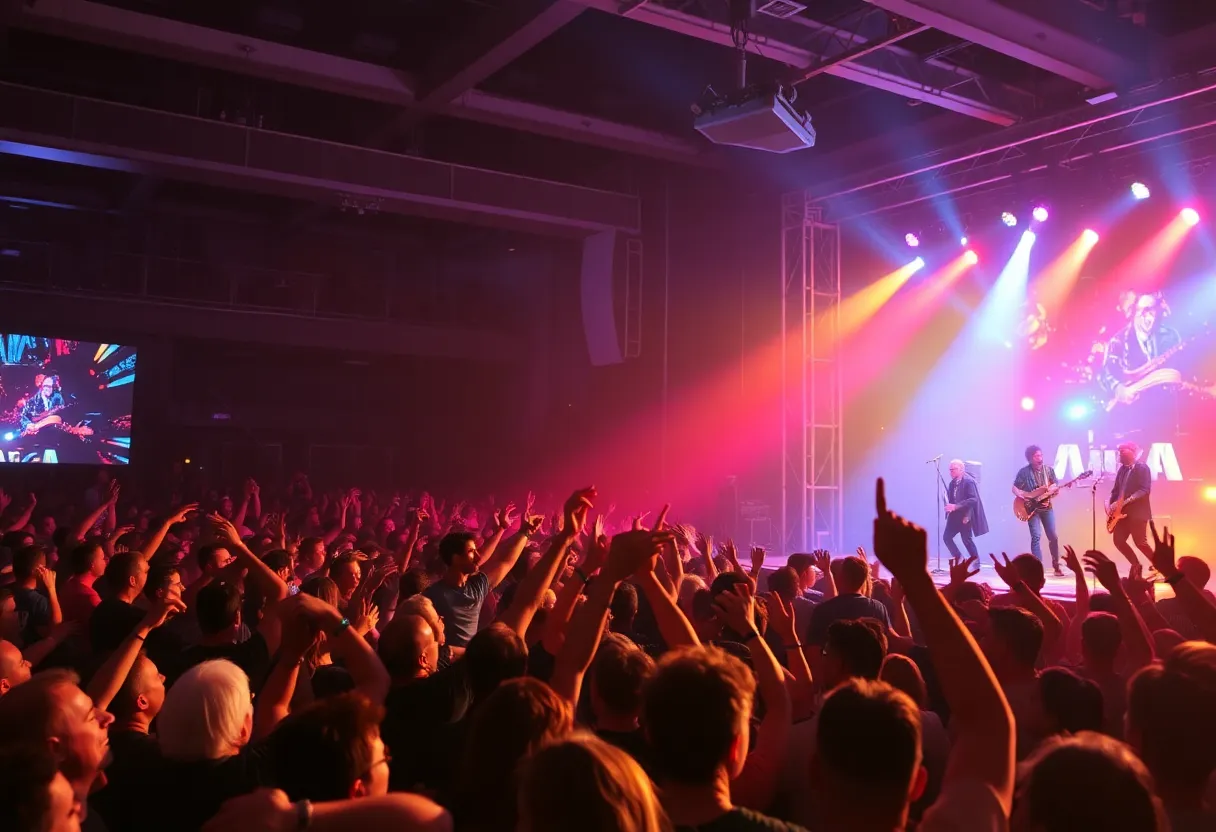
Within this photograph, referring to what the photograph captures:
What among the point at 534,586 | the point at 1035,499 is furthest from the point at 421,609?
the point at 1035,499

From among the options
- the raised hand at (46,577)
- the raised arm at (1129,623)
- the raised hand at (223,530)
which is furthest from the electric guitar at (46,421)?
the raised arm at (1129,623)

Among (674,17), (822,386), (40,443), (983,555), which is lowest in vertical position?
(983,555)

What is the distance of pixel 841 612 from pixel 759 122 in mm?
5107

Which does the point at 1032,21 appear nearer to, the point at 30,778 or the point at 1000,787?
the point at 1000,787

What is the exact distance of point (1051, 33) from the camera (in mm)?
8625

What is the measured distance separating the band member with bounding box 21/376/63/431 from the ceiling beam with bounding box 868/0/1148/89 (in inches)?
445

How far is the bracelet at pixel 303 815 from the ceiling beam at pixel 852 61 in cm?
734

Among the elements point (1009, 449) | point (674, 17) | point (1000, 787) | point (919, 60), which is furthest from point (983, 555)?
point (1000, 787)

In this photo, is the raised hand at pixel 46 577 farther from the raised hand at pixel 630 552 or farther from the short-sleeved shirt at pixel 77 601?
the raised hand at pixel 630 552

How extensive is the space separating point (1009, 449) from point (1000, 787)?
13.4 m

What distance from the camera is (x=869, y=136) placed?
1207 centimetres

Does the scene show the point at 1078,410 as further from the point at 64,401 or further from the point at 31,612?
the point at 64,401

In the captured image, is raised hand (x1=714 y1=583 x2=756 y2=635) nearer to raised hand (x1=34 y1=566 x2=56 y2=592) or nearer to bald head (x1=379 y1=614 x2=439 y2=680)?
bald head (x1=379 y1=614 x2=439 y2=680)

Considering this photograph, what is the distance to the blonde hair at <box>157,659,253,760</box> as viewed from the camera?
7.52 feet
